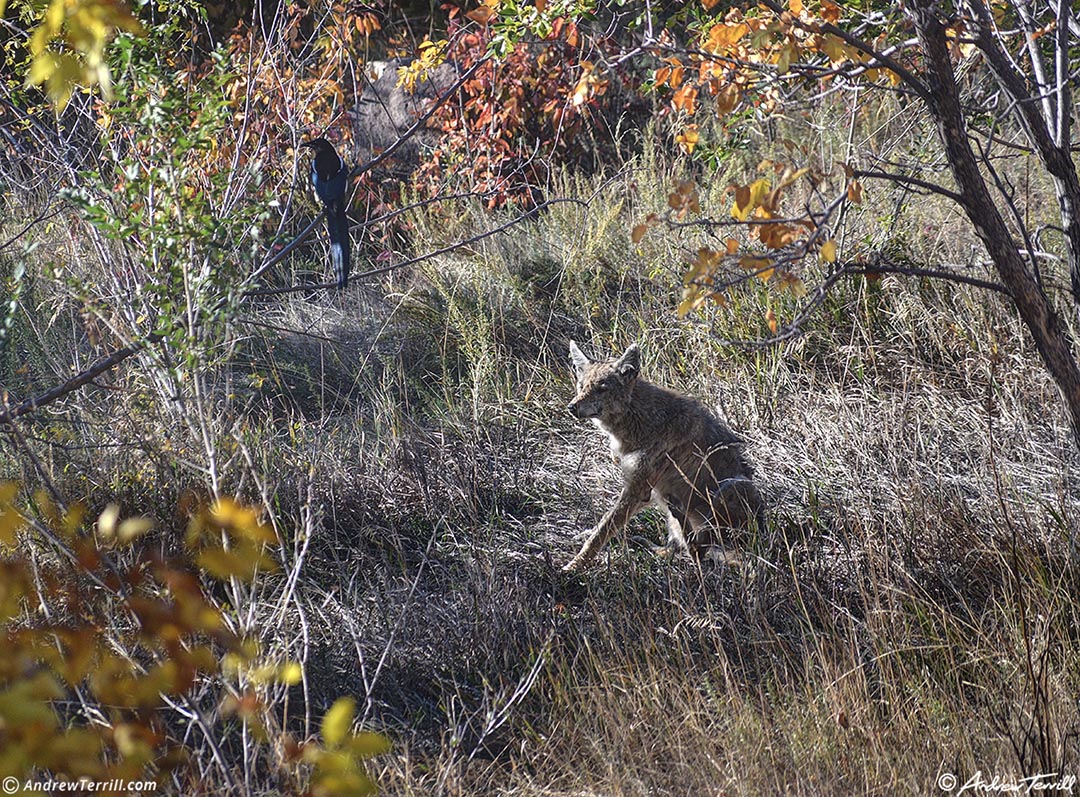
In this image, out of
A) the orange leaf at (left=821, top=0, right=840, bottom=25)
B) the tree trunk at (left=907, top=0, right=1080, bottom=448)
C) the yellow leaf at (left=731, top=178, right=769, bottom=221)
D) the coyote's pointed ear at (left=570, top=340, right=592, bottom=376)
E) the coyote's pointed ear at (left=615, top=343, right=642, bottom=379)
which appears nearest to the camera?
the yellow leaf at (left=731, top=178, right=769, bottom=221)

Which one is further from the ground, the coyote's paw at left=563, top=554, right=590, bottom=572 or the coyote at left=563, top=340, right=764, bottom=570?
the coyote at left=563, top=340, right=764, bottom=570

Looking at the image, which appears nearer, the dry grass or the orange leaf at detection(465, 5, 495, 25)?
the dry grass

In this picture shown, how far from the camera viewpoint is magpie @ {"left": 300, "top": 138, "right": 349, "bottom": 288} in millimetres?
4438

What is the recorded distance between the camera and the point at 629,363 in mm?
4742

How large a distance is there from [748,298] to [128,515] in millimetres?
3417

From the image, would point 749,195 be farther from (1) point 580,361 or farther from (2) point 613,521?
(1) point 580,361

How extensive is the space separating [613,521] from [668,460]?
1.20 ft

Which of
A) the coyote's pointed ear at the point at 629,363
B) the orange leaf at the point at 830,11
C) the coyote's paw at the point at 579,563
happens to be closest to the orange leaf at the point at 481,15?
the orange leaf at the point at 830,11

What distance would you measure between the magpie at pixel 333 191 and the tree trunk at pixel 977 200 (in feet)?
7.94

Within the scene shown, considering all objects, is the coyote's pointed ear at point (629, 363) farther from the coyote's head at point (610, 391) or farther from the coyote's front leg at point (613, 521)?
the coyote's front leg at point (613, 521)

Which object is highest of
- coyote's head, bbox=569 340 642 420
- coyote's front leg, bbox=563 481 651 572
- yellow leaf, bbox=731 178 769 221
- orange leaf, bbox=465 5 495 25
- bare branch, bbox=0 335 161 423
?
orange leaf, bbox=465 5 495 25

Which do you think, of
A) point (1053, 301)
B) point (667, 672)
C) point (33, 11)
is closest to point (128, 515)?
point (33, 11)

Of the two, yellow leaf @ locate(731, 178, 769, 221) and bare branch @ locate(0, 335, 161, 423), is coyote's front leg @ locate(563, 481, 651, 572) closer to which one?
bare branch @ locate(0, 335, 161, 423)

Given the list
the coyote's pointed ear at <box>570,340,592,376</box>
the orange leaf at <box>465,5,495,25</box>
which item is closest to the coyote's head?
the coyote's pointed ear at <box>570,340,592,376</box>
